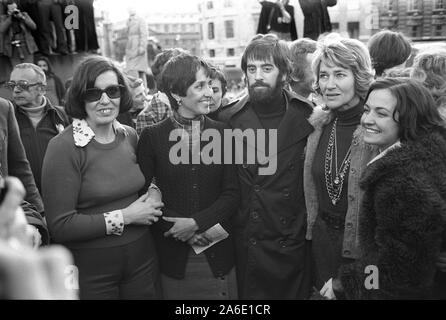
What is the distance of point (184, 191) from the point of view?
1991 mm

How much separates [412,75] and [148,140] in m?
1.31

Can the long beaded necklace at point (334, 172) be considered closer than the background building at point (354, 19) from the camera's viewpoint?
Yes

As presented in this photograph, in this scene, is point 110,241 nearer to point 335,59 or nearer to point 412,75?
point 335,59

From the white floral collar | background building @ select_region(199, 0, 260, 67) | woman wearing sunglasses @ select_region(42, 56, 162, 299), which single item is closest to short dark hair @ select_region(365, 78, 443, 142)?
woman wearing sunglasses @ select_region(42, 56, 162, 299)

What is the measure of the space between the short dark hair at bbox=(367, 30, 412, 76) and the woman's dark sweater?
1.11 metres

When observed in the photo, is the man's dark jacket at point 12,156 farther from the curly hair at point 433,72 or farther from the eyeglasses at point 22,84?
the curly hair at point 433,72

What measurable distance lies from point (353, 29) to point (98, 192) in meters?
2.08

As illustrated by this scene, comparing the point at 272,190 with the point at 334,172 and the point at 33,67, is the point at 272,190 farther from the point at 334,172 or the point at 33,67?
the point at 33,67

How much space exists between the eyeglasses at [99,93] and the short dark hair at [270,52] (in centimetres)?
65

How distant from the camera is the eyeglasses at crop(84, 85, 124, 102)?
5.68 feet

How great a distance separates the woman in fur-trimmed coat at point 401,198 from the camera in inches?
55.1

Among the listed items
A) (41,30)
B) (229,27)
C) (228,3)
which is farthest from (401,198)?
(228,3)

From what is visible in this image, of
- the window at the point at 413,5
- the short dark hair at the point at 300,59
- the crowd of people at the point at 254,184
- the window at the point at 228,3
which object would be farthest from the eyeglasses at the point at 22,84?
the window at the point at 228,3

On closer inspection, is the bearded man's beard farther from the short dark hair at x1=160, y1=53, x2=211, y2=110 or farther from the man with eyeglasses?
the man with eyeglasses
